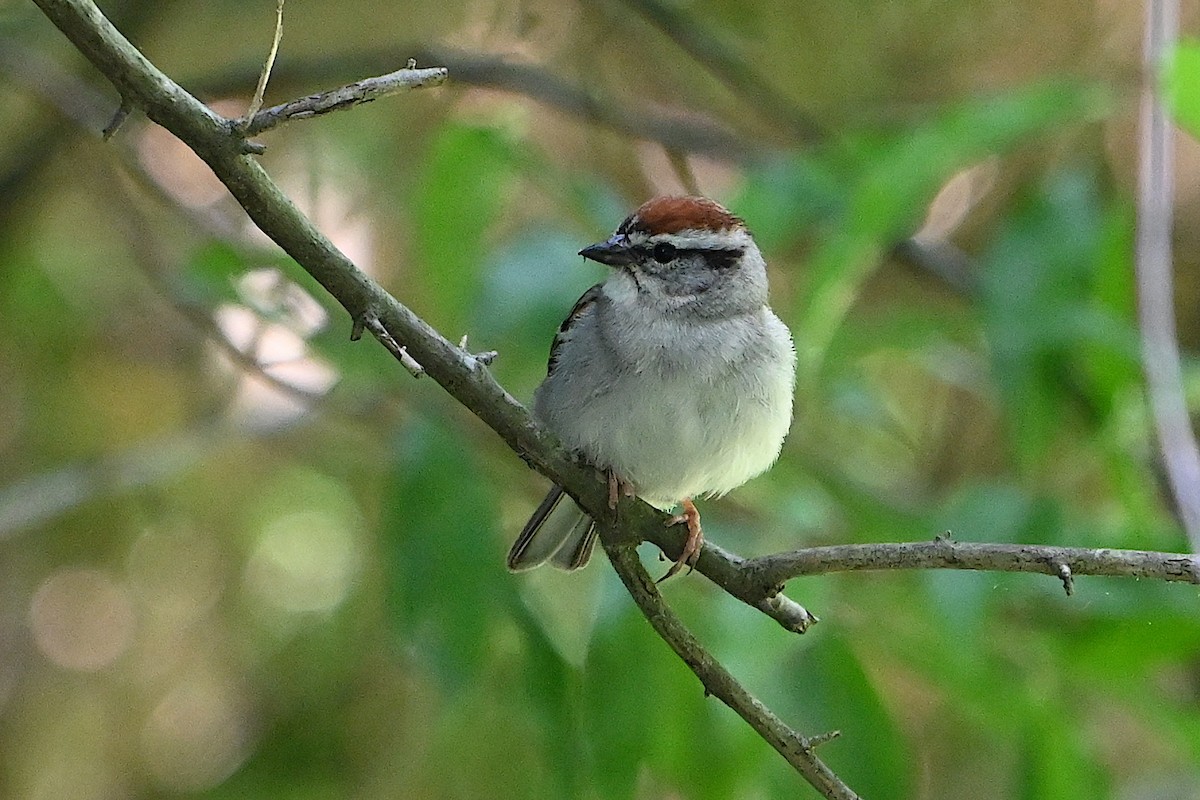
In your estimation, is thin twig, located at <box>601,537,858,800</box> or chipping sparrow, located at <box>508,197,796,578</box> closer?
thin twig, located at <box>601,537,858,800</box>

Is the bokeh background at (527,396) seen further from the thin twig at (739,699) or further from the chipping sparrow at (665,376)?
the thin twig at (739,699)

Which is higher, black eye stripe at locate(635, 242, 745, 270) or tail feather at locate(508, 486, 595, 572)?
black eye stripe at locate(635, 242, 745, 270)

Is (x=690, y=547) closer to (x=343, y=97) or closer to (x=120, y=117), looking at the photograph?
(x=343, y=97)

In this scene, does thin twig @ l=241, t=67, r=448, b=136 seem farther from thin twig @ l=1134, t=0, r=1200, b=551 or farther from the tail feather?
thin twig @ l=1134, t=0, r=1200, b=551

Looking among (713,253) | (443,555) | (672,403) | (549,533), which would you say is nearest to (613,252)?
(713,253)

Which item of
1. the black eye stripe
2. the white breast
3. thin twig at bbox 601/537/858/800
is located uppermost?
the black eye stripe

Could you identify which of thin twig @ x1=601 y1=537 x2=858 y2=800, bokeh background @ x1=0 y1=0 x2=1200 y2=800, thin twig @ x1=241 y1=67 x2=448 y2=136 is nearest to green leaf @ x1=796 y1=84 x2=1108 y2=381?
bokeh background @ x1=0 y1=0 x2=1200 y2=800

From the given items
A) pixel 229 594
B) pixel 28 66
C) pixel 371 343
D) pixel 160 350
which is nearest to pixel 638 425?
pixel 371 343

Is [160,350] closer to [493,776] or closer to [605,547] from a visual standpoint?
[493,776]
